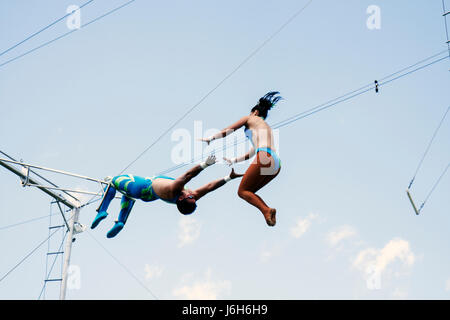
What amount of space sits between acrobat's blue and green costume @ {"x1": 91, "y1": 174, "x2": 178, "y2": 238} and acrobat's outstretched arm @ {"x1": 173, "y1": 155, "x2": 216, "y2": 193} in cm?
25

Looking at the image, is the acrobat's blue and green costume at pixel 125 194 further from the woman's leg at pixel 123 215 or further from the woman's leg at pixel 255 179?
the woman's leg at pixel 255 179

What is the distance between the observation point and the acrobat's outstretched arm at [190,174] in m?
5.97

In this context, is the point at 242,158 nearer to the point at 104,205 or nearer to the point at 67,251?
the point at 104,205

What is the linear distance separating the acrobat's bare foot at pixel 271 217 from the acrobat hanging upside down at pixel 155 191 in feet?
2.83

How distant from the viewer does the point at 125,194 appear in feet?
23.8

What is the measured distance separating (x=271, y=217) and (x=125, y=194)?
2626 mm

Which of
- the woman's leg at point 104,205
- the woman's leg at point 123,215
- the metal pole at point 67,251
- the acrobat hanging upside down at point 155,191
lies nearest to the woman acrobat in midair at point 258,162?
the acrobat hanging upside down at point 155,191

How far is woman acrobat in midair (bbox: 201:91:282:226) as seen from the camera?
563 centimetres

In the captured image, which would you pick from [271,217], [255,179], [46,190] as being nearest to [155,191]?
[255,179]

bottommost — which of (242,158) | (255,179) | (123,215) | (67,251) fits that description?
(255,179)

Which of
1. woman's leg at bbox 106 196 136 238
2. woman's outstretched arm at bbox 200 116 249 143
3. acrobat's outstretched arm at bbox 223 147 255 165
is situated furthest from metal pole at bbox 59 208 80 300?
woman's outstretched arm at bbox 200 116 249 143
